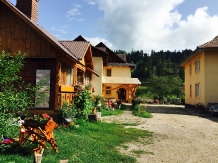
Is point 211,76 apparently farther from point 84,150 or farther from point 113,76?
point 113,76

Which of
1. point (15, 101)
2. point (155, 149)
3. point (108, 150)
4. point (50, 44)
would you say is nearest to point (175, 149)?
point (155, 149)

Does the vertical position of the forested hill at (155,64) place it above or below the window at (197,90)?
above

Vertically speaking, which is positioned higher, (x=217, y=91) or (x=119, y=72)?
(x=119, y=72)

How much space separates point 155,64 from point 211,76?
73258mm

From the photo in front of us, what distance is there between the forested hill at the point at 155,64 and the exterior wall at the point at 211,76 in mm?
46824

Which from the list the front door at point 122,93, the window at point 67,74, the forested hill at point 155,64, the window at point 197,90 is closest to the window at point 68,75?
the window at point 67,74

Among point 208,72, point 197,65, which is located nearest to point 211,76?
point 208,72

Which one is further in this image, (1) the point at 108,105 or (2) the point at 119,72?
(2) the point at 119,72

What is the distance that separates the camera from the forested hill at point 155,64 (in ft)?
261

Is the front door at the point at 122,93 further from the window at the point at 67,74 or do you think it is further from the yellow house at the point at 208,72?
the window at the point at 67,74

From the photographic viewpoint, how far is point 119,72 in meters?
33.7

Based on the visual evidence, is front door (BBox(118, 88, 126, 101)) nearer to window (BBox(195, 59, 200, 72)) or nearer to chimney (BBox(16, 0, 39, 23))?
window (BBox(195, 59, 200, 72))

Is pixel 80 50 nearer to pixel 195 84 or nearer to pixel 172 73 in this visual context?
pixel 195 84

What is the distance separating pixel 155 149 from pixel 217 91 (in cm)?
1396
